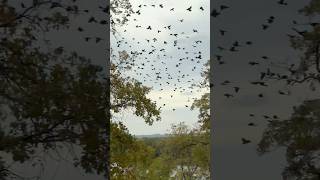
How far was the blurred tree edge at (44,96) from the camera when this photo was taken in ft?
31.1

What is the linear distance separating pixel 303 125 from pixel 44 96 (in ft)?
17.7

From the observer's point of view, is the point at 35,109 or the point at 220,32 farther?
the point at 220,32

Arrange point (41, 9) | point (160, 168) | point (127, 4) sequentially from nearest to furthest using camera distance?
point (41, 9), point (127, 4), point (160, 168)

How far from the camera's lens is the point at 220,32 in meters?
14.3

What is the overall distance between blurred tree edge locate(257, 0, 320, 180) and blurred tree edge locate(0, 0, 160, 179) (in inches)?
149

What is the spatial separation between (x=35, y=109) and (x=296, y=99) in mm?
5880

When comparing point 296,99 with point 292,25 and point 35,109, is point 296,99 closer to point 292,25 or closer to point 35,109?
point 292,25

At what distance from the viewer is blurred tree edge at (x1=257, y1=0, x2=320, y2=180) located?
11.1 metres

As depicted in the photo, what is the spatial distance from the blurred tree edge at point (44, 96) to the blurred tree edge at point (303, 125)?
3784 millimetres

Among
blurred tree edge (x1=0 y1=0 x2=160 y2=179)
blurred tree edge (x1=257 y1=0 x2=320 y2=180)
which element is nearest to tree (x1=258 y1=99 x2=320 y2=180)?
Answer: blurred tree edge (x1=257 y1=0 x2=320 y2=180)

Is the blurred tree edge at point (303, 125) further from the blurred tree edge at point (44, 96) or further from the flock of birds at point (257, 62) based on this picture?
the blurred tree edge at point (44, 96)

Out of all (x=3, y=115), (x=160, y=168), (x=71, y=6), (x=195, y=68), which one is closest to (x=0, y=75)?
(x=3, y=115)

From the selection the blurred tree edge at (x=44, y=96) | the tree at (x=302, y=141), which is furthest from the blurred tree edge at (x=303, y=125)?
the blurred tree edge at (x=44, y=96)

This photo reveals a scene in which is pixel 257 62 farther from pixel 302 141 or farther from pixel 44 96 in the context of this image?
pixel 44 96
